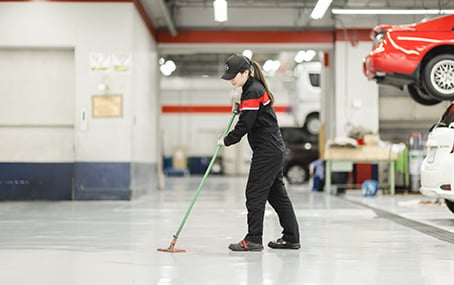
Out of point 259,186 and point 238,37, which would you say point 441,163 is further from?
point 238,37

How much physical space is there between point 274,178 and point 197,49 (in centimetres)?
1049

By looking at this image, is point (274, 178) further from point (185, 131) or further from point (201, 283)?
point (185, 131)

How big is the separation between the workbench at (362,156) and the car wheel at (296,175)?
201 inches

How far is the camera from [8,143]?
11.1 meters

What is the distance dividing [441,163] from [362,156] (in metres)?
6.51

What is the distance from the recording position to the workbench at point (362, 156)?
12959mm

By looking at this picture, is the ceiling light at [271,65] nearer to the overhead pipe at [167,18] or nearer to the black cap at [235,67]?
the overhead pipe at [167,18]

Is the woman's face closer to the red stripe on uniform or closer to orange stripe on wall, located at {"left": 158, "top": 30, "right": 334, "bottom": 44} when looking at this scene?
A: the red stripe on uniform

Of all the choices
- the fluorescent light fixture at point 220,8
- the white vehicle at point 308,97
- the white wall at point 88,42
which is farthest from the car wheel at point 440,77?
the white vehicle at point 308,97

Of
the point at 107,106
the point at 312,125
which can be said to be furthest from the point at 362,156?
the point at 312,125

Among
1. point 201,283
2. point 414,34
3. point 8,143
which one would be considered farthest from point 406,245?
point 8,143

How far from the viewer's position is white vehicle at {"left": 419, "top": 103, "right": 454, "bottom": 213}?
6.44 m

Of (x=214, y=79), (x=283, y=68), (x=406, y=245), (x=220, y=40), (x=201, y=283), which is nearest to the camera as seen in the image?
(x=201, y=283)

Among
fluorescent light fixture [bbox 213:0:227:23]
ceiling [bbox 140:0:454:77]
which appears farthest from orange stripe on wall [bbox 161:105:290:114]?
fluorescent light fixture [bbox 213:0:227:23]
